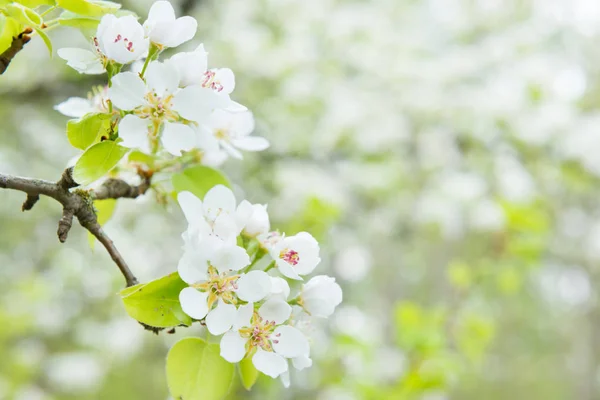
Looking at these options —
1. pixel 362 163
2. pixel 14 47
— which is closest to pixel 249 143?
pixel 14 47

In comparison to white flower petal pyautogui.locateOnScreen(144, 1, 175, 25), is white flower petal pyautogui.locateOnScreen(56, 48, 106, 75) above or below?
below

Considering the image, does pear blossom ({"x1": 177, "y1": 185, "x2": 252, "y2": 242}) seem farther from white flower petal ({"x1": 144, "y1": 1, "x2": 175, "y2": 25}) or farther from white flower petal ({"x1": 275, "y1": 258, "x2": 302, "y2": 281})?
white flower petal ({"x1": 144, "y1": 1, "x2": 175, "y2": 25})

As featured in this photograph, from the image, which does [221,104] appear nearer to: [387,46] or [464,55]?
[387,46]

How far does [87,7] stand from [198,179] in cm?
19

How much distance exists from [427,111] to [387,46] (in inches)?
22.6

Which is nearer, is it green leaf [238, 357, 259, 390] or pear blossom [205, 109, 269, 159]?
green leaf [238, 357, 259, 390]

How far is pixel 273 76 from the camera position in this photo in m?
3.00

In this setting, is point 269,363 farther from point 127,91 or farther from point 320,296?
point 127,91

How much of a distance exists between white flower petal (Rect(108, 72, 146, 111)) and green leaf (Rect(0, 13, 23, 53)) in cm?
12

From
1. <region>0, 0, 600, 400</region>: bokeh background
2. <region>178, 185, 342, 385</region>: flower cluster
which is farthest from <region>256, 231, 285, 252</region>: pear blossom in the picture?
<region>0, 0, 600, 400</region>: bokeh background

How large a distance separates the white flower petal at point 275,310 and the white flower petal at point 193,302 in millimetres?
Answer: 49

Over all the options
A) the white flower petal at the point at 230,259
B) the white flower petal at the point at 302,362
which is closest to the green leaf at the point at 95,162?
the white flower petal at the point at 230,259

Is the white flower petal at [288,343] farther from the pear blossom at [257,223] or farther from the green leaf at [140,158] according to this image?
the green leaf at [140,158]

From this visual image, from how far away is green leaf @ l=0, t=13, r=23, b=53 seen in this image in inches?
20.9
